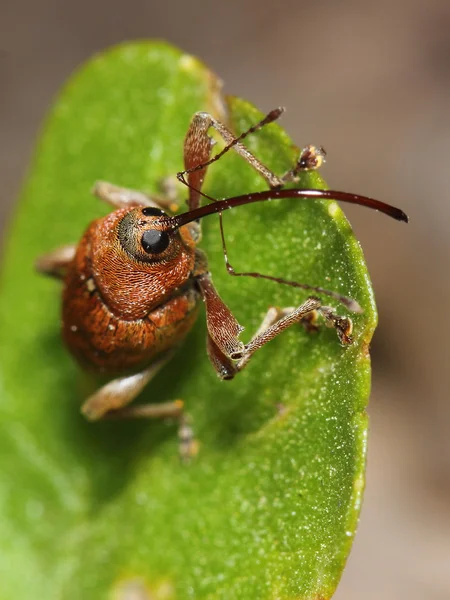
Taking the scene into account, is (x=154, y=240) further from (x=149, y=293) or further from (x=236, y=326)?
(x=236, y=326)

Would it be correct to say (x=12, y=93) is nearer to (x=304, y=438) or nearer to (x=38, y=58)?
(x=38, y=58)

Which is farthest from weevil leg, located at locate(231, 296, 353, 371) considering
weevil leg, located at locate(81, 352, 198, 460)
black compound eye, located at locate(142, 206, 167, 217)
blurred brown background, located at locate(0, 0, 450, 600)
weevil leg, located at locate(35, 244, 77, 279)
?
A: blurred brown background, located at locate(0, 0, 450, 600)

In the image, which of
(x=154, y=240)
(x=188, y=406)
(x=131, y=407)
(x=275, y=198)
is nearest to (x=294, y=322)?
(x=275, y=198)

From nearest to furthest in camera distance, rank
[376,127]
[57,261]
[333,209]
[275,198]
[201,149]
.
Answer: [333,209] → [275,198] → [201,149] → [57,261] → [376,127]

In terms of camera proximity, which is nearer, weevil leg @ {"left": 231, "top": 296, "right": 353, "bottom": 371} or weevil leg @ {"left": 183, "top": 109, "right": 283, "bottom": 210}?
weevil leg @ {"left": 231, "top": 296, "right": 353, "bottom": 371}

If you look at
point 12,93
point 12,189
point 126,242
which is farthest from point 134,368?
point 12,93

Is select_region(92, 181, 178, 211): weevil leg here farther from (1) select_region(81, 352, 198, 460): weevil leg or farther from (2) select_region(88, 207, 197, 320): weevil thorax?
(1) select_region(81, 352, 198, 460): weevil leg
